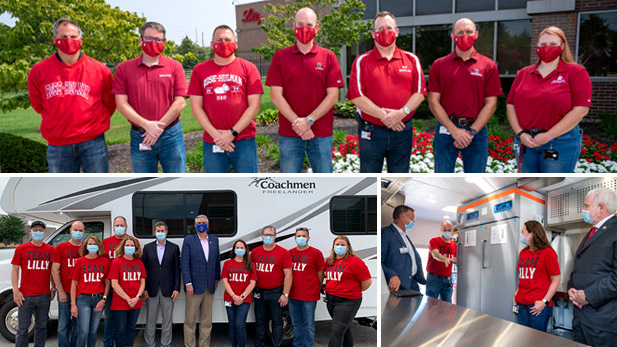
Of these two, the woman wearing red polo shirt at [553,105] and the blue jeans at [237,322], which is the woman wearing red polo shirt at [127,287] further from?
the woman wearing red polo shirt at [553,105]

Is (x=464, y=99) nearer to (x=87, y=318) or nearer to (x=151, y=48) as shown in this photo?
(x=151, y=48)

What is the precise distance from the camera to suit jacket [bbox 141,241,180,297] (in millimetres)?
3863

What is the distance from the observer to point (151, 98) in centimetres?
451

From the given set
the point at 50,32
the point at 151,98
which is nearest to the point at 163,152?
the point at 151,98

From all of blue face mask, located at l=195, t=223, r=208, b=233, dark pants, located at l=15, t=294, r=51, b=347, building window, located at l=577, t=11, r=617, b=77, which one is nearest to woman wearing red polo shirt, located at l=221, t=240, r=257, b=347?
blue face mask, located at l=195, t=223, r=208, b=233

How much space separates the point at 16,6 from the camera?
346 inches

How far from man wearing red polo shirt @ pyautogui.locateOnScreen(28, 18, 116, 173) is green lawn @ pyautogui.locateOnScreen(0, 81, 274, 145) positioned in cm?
619

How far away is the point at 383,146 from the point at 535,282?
6.90 ft

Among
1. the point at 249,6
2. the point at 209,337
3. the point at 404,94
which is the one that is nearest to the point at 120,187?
the point at 209,337

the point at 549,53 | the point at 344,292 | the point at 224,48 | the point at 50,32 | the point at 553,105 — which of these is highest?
the point at 50,32

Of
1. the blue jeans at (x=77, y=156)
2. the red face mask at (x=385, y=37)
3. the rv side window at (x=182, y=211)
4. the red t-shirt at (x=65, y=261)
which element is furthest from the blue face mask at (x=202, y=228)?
the red face mask at (x=385, y=37)

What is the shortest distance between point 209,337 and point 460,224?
98.1 inches

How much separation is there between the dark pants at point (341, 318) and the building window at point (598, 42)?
37.1 ft

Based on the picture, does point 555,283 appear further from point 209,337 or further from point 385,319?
point 209,337
